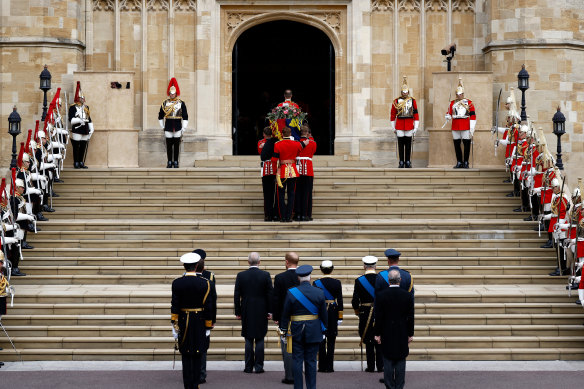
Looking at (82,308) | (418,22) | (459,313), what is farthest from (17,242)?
(418,22)

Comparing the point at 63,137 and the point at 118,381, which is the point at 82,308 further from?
the point at 63,137

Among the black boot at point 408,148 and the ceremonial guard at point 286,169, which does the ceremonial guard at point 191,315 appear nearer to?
the ceremonial guard at point 286,169

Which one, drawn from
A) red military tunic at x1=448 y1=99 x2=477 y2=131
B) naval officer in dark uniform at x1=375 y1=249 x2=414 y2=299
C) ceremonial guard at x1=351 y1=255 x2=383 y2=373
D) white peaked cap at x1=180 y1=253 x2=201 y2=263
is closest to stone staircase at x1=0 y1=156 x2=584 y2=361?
ceremonial guard at x1=351 y1=255 x2=383 y2=373

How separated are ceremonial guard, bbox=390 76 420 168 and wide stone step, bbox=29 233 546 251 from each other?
195 inches

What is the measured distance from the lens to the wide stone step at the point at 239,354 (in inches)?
542

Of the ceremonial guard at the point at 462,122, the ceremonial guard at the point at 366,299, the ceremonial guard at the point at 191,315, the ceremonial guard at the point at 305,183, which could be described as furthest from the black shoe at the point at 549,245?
the ceremonial guard at the point at 191,315

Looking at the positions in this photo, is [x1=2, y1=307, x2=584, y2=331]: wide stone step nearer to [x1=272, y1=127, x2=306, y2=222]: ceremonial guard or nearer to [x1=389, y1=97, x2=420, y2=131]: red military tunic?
[x1=272, y1=127, x2=306, y2=222]: ceremonial guard

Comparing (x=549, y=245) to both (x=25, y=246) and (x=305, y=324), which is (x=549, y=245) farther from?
(x=25, y=246)

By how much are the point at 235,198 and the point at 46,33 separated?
23.9 feet

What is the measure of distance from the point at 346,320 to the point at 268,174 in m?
4.50

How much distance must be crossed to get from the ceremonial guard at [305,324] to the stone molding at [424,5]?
14.7m

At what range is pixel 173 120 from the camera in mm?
22156

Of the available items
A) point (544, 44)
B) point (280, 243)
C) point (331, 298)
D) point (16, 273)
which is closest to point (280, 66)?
point (544, 44)

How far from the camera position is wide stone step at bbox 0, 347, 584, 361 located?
13.8 m
